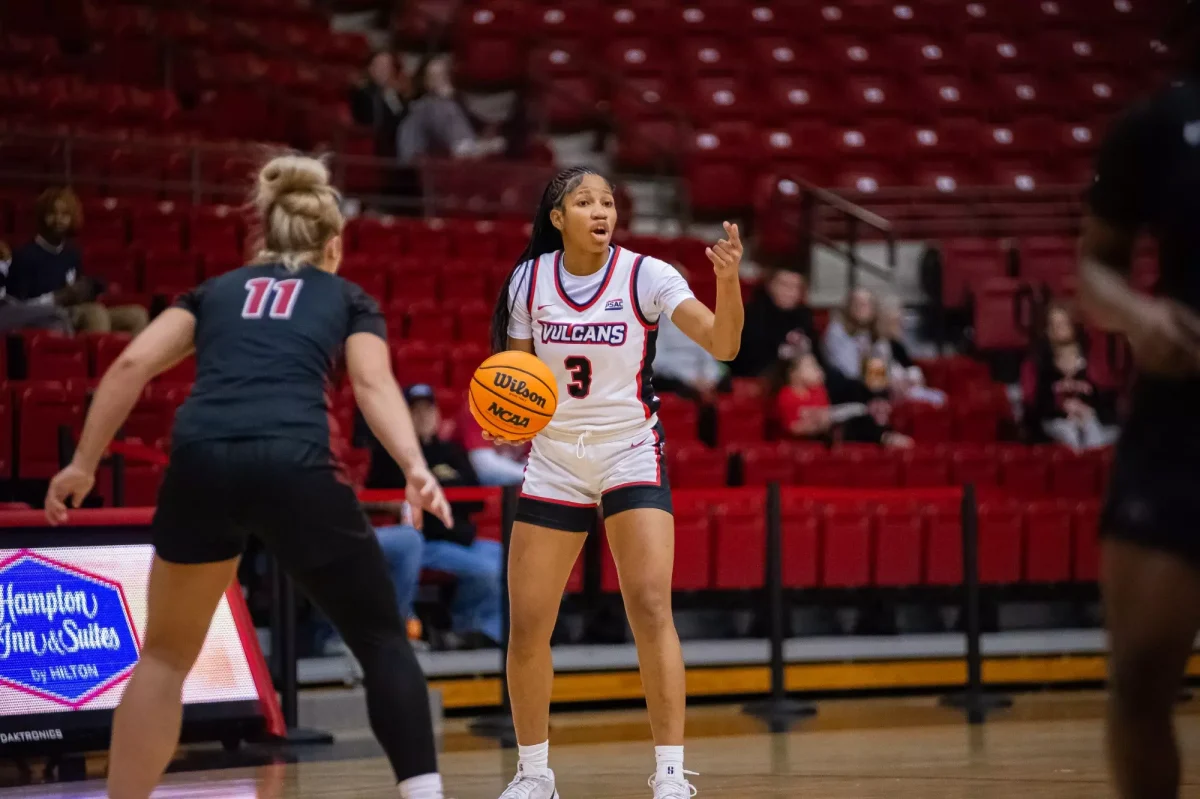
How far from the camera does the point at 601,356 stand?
16.8ft

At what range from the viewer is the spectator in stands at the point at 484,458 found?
9.55 metres

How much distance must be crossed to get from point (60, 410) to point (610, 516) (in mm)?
4820

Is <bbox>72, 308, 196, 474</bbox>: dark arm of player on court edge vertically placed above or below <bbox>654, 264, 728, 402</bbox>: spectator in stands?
below

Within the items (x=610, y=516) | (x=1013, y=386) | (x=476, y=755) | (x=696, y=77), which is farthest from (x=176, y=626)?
(x=696, y=77)

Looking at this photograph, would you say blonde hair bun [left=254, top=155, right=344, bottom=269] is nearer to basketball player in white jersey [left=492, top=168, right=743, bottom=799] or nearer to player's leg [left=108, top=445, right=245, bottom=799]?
player's leg [left=108, top=445, right=245, bottom=799]

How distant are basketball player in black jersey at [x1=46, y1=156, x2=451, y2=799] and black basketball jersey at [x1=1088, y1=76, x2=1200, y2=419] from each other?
1.65 metres

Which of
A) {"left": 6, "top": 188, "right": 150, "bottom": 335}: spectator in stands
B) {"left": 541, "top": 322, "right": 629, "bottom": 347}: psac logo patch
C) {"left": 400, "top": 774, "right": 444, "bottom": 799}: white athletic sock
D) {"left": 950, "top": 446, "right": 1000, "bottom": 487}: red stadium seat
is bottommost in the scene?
{"left": 400, "top": 774, "right": 444, "bottom": 799}: white athletic sock

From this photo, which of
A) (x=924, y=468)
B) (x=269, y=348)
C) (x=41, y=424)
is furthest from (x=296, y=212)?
(x=924, y=468)

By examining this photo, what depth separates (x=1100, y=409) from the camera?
40.3 feet

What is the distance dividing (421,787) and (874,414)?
8.01 meters

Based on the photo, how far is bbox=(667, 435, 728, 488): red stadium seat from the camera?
10117 millimetres

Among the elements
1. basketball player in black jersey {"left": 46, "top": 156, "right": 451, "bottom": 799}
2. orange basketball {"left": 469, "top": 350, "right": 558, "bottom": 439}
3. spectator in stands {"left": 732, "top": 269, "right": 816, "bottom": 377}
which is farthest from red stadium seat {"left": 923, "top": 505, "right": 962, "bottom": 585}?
basketball player in black jersey {"left": 46, "top": 156, "right": 451, "bottom": 799}

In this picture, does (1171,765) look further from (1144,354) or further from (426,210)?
(426,210)

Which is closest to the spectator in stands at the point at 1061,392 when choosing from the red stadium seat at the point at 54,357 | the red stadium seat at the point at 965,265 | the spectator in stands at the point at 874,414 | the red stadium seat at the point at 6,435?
the spectator in stands at the point at 874,414
